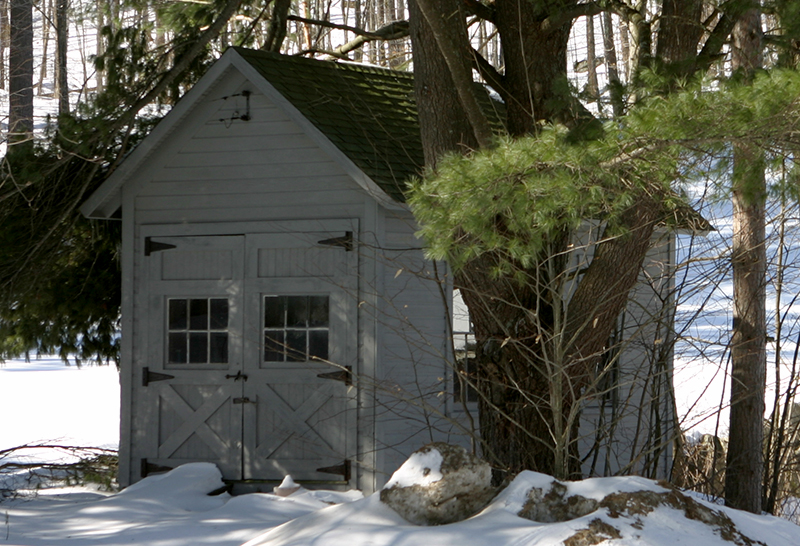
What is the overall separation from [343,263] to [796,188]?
4340 mm

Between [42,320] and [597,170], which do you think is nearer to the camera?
[597,170]

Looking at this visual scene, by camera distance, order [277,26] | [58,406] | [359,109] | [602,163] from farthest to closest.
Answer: [58,406], [277,26], [359,109], [602,163]

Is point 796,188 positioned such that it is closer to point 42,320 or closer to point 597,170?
point 597,170

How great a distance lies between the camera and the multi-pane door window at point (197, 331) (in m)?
8.61

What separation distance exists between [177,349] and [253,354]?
0.88 m

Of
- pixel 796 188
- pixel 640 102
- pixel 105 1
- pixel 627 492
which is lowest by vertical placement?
pixel 627 492

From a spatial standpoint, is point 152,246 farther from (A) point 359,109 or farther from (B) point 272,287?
(A) point 359,109

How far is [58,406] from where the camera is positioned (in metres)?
16.5

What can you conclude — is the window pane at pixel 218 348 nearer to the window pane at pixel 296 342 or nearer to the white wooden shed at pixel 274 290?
the white wooden shed at pixel 274 290

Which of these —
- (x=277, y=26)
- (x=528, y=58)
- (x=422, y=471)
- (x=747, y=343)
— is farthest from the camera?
(x=277, y=26)

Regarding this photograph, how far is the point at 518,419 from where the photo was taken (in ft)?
21.6

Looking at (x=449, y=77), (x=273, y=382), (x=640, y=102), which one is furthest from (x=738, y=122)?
(x=273, y=382)

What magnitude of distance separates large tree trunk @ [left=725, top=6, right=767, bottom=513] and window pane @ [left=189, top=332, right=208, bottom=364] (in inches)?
196

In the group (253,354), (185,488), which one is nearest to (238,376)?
(253,354)
